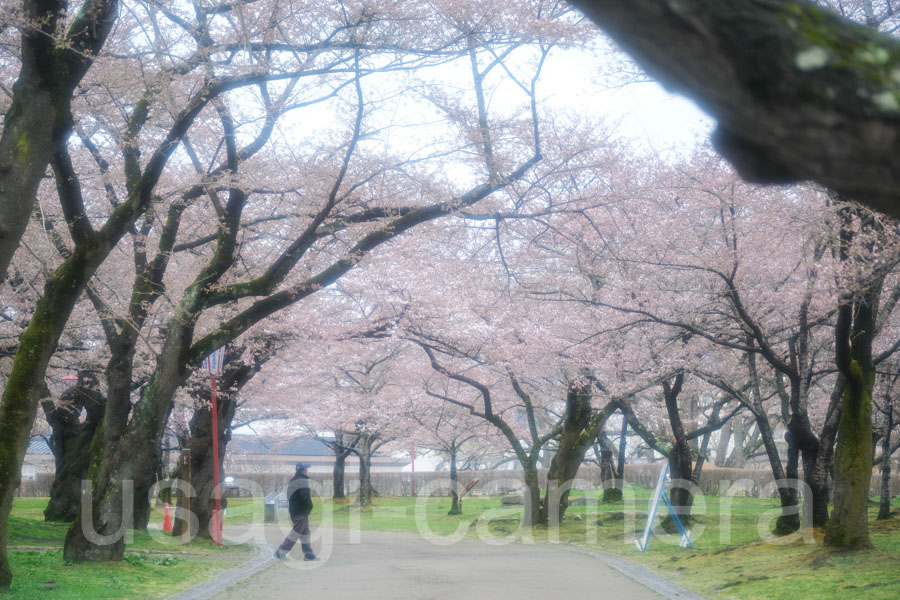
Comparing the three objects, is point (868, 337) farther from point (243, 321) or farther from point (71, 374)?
point (71, 374)

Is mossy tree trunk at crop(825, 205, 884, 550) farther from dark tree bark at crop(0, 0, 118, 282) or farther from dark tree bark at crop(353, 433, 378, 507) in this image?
dark tree bark at crop(353, 433, 378, 507)

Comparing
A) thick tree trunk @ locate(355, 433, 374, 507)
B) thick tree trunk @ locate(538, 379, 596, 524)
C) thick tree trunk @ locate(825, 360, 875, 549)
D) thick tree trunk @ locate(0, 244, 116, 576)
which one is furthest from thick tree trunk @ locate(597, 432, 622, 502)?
thick tree trunk @ locate(0, 244, 116, 576)

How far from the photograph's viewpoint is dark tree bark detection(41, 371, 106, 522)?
20.1 m

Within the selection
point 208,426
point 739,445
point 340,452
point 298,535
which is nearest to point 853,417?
point 298,535

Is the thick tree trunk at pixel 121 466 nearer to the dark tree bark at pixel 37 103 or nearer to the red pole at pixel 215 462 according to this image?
the dark tree bark at pixel 37 103

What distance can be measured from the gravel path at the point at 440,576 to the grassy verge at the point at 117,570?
1.44 feet

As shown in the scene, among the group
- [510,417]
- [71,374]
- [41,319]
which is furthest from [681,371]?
[510,417]

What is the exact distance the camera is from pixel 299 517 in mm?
13836

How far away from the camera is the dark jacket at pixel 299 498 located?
13969 mm

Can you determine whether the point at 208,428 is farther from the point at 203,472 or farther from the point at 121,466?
the point at 121,466

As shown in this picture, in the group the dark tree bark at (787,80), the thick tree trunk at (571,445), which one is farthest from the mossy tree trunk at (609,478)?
the dark tree bark at (787,80)

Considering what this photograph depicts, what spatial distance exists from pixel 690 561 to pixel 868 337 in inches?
169

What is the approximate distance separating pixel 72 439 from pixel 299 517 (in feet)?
37.1

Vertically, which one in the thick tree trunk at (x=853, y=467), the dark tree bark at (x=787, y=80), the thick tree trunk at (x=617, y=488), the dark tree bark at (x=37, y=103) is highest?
the dark tree bark at (x=37, y=103)
